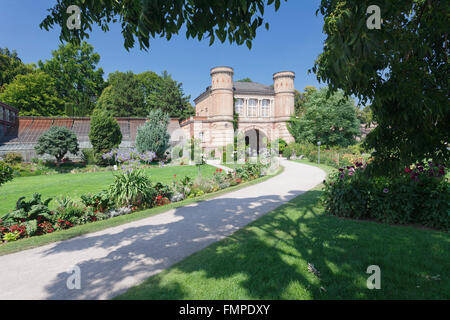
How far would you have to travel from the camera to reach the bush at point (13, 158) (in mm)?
21231

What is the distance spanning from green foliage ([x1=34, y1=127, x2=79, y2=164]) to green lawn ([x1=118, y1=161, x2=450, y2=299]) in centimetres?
2271

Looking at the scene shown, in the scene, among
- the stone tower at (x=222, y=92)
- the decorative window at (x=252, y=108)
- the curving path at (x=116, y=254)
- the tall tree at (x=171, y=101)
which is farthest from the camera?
the tall tree at (x=171, y=101)

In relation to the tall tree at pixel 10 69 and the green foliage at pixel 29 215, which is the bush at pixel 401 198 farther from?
the tall tree at pixel 10 69

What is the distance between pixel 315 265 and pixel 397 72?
2885mm

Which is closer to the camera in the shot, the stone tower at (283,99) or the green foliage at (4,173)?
the green foliage at (4,173)

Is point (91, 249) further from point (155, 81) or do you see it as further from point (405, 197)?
point (155, 81)

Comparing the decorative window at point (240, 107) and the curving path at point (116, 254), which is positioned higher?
the decorative window at point (240, 107)

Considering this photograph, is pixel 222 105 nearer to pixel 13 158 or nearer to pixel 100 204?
pixel 13 158

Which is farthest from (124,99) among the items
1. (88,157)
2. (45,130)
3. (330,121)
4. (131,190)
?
(131,190)

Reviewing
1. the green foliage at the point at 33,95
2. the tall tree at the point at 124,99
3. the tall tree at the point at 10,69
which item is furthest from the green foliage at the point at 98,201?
the tall tree at the point at 10,69

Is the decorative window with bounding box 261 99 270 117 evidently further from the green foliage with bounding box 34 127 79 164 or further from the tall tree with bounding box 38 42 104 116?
the tall tree with bounding box 38 42 104 116

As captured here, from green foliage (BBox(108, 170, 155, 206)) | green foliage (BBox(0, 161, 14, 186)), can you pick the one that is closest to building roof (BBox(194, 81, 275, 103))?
green foliage (BBox(108, 170, 155, 206))

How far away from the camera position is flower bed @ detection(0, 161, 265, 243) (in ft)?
19.4

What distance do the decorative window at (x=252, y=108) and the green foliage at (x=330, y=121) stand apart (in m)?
10.1
